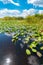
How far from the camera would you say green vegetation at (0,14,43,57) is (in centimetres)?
475

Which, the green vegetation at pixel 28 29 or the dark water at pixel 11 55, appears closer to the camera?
the dark water at pixel 11 55

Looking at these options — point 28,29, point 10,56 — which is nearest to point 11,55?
point 10,56

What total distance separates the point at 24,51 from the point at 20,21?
6462mm

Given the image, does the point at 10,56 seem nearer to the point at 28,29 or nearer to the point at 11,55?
the point at 11,55

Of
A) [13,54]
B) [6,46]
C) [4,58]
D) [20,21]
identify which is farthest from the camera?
[20,21]

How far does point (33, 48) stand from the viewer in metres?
4.26

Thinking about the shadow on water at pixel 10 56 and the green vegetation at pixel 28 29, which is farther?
the green vegetation at pixel 28 29

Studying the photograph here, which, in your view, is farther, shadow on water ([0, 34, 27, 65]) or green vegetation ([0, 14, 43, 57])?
green vegetation ([0, 14, 43, 57])

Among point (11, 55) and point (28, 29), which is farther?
point (28, 29)

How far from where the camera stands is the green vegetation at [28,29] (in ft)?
15.6

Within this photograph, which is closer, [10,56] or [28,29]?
[10,56]

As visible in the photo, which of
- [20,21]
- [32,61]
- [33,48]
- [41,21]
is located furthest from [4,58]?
[20,21]

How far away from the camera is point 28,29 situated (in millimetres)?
7242

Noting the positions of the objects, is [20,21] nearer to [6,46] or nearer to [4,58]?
[6,46]
